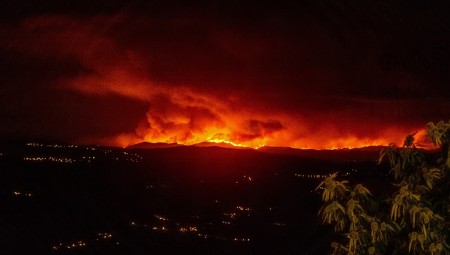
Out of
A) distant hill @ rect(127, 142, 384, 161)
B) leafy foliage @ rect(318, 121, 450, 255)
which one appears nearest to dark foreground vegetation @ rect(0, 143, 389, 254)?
distant hill @ rect(127, 142, 384, 161)

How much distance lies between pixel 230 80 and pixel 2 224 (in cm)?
706

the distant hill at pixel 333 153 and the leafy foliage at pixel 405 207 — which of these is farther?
the distant hill at pixel 333 153

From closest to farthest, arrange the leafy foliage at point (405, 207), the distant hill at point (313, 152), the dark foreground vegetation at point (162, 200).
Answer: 1. the leafy foliage at point (405, 207)
2. the dark foreground vegetation at point (162, 200)
3. the distant hill at point (313, 152)

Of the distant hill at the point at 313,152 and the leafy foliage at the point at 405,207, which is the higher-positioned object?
the distant hill at the point at 313,152

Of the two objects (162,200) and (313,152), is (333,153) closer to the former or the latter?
(313,152)

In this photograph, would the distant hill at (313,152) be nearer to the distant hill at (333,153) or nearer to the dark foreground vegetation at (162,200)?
the distant hill at (333,153)

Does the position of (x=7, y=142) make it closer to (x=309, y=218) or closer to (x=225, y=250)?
(x=225, y=250)

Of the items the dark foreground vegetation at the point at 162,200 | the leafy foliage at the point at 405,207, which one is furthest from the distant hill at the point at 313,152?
the leafy foliage at the point at 405,207

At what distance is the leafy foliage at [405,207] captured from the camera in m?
4.33

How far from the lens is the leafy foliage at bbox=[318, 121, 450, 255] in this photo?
433 centimetres

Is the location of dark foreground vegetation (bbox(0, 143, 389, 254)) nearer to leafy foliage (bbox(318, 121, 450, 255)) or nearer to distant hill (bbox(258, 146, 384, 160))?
distant hill (bbox(258, 146, 384, 160))

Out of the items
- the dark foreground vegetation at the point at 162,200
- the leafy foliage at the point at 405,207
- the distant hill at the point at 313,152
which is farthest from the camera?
the distant hill at the point at 313,152

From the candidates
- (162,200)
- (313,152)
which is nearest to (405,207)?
(162,200)

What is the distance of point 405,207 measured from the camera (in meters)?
4.32
